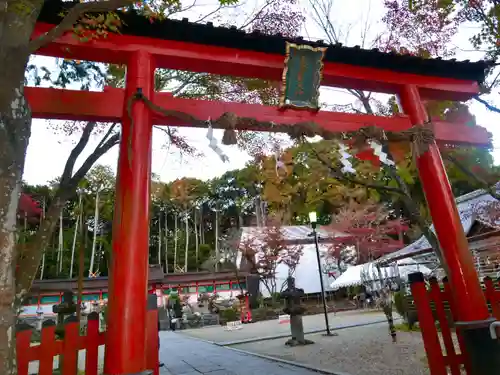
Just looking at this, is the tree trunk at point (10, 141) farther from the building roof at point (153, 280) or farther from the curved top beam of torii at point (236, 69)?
the building roof at point (153, 280)

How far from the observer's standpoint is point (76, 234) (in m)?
32.5

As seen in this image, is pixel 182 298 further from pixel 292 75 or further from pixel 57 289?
pixel 292 75

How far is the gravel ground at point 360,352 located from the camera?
263 inches

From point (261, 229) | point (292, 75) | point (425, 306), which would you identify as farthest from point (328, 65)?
point (261, 229)

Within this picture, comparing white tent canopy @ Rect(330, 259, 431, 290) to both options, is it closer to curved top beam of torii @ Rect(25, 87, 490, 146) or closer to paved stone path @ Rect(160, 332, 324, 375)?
paved stone path @ Rect(160, 332, 324, 375)

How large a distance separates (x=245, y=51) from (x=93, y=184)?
24.4 metres

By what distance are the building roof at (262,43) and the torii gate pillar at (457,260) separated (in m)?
0.53

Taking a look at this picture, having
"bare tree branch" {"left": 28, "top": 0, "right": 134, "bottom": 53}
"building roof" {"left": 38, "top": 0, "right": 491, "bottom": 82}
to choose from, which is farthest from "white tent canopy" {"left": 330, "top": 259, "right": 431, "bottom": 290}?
"bare tree branch" {"left": 28, "top": 0, "right": 134, "bottom": 53}

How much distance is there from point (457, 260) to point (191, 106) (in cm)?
405

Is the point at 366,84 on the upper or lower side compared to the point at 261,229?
lower

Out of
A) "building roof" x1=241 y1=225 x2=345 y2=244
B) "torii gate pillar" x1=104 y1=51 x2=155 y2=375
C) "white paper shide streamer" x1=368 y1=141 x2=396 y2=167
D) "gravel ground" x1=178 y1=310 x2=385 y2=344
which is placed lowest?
"gravel ground" x1=178 y1=310 x2=385 y2=344

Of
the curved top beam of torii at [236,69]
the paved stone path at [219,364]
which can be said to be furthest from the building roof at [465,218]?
the paved stone path at [219,364]

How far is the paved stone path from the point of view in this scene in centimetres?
707

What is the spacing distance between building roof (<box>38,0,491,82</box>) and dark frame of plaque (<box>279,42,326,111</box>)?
120mm
